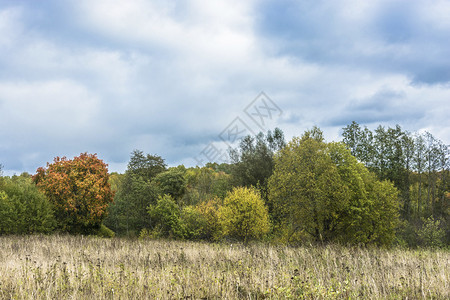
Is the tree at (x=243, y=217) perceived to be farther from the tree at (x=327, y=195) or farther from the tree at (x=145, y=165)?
the tree at (x=145, y=165)

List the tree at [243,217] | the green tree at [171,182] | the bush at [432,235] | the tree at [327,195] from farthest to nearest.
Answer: the green tree at [171,182], the bush at [432,235], the tree at [243,217], the tree at [327,195]

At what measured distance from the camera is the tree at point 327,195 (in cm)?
2772

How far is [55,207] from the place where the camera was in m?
33.5

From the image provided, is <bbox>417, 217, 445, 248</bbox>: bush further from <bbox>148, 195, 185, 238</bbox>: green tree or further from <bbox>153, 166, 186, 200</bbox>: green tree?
<bbox>153, 166, 186, 200</bbox>: green tree

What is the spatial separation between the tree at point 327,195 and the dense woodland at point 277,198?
0.33ft

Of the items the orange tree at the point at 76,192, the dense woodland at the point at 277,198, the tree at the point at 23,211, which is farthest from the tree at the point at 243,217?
the tree at the point at 23,211

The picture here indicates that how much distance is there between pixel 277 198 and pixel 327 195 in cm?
458

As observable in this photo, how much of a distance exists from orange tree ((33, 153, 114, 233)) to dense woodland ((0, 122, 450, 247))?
0.37 ft

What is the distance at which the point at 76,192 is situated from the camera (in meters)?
34.6

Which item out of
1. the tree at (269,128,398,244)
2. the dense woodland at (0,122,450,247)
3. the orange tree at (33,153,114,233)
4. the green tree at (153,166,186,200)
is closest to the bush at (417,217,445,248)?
the dense woodland at (0,122,450,247)

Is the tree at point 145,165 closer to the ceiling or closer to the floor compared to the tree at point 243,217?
closer to the ceiling

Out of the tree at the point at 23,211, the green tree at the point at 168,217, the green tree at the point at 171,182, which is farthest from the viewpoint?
the green tree at the point at 171,182

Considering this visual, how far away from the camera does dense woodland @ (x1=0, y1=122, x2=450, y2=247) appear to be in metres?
28.2

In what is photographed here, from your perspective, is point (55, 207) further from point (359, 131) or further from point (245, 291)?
point (359, 131)
